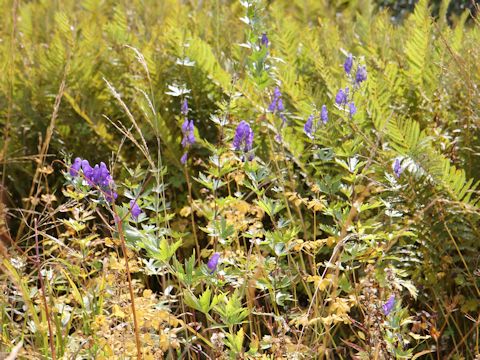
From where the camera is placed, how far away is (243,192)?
3125 mm

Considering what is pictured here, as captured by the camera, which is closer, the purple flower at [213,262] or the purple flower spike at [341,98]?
the purple flower at [213,262]

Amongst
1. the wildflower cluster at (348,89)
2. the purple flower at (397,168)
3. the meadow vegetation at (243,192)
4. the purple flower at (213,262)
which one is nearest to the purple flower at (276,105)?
the meadow vegetation at (243,192)

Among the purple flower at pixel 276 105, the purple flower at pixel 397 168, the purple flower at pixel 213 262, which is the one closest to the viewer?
the purple flower at pixel 213 262

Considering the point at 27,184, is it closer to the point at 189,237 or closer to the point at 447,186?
the point at 189,237

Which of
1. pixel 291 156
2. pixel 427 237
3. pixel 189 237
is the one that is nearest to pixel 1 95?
pixel 189 237

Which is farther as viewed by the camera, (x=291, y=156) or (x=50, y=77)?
(x=50, y=77)

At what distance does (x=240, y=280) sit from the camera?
225 centimetres

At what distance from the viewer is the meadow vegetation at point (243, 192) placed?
6.80ft

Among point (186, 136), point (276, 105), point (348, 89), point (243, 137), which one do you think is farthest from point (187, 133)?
point (348, 89)

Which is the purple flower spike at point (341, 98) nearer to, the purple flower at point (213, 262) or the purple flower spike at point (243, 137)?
the purple flower spike at point (243, 137)

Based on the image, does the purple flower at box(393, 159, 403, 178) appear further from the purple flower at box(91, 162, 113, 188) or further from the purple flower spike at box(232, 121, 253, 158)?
the purple flower at box(91, 162, 113, 188)

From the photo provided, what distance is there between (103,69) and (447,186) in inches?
63.3

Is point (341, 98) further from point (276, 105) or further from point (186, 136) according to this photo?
point (186, 136)

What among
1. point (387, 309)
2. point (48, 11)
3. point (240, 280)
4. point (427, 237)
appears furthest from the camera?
point (48, 11)
